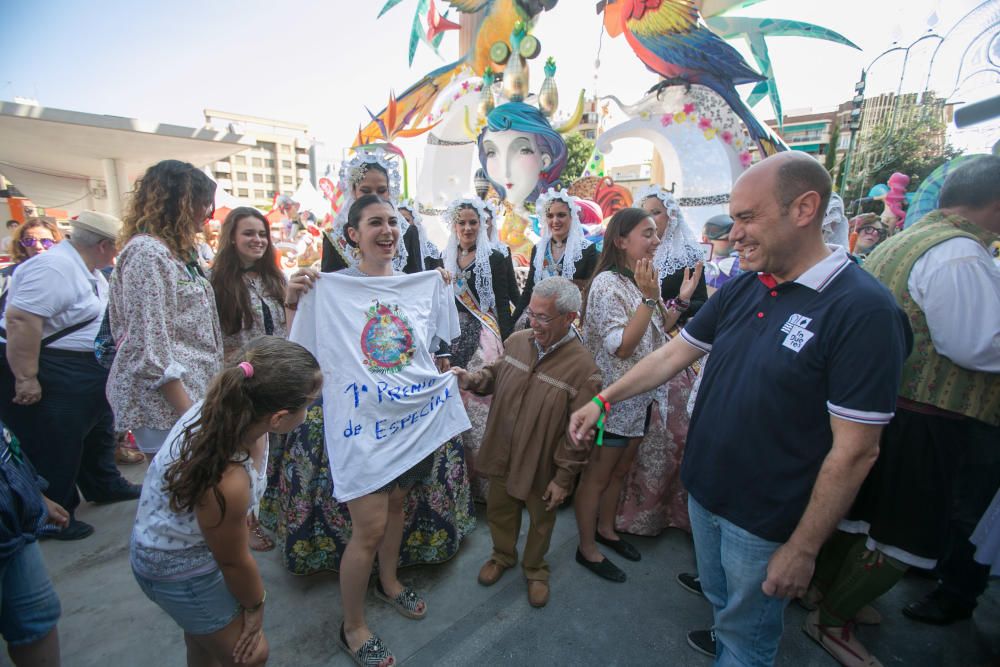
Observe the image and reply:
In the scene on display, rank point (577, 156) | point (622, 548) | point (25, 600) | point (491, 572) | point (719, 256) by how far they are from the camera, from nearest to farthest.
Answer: point (25, 600) < point (491, 572) < point (622, 548) < point (719, 256) < point (577, 156)

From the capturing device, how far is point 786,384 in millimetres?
1323

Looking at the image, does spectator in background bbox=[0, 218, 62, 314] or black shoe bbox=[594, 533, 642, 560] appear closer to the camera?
black shoe bbox=[594, 533, 642, 560]

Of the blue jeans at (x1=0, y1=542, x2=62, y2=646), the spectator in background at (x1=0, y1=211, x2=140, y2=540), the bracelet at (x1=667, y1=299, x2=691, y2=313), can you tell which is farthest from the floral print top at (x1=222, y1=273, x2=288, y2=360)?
the bracelet at (x1=667, y1=299, x2=691, y2=313)

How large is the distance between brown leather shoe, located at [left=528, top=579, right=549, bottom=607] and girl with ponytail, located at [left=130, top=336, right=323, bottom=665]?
1.36 m

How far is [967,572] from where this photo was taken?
2342 millimetres

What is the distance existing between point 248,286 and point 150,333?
0.76 meters

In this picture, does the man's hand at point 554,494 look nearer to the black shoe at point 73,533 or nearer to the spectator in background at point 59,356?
the spectator in background at point 59,356

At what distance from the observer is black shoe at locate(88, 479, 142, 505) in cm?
324

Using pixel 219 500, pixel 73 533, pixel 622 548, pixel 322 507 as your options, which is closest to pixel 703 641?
pixel 622 548

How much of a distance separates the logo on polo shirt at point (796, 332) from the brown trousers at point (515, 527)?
1.46 m

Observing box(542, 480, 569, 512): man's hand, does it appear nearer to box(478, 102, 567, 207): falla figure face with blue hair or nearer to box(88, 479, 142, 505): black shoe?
box(88, 479, 142, 505): black shoe

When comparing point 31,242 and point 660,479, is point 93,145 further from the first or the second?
point 660,479

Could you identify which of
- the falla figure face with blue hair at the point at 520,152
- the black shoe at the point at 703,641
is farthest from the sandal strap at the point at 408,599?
the falla figure face with blue hair at the point at 520,152

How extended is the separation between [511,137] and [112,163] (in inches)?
486
